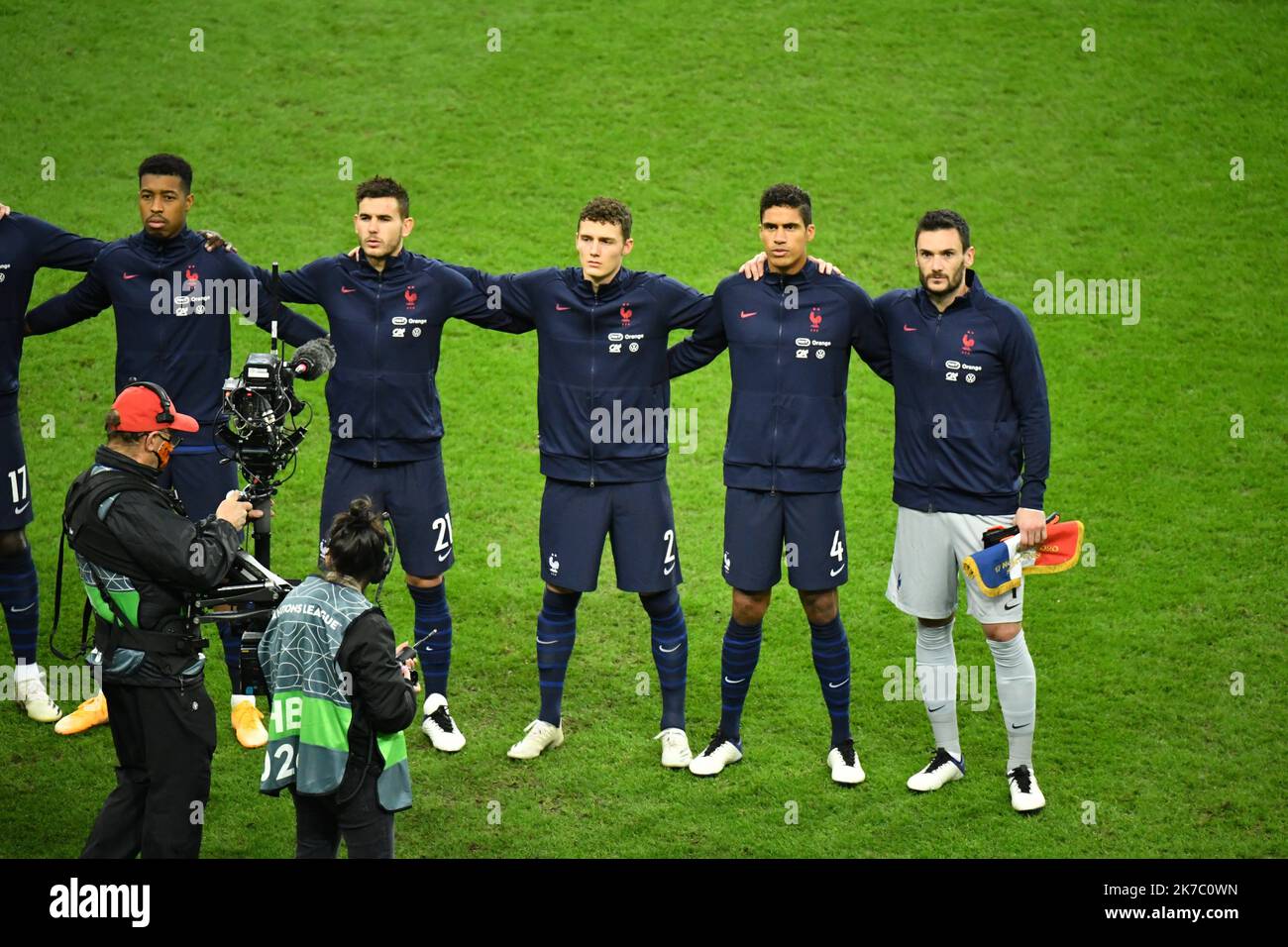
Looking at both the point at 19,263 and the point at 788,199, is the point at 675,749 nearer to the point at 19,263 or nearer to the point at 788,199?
the point at 788,199

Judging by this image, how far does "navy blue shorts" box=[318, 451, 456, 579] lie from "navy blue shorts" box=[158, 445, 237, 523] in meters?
0.59

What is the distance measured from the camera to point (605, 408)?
25.3 feet

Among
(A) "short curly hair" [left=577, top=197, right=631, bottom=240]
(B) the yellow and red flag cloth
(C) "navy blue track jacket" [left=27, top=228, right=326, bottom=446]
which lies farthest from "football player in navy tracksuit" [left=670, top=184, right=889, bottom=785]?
(C) "navy blue track jacket" [left=27, top=228, right=326, bottom=446]

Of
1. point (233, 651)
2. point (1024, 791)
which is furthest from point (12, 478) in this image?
point (1024, 791)

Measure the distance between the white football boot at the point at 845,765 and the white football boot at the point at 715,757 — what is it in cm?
50

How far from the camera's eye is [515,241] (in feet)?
44.4

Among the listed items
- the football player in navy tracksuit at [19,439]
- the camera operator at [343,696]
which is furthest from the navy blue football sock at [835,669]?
the football player in navy tracksuit at [19,439]

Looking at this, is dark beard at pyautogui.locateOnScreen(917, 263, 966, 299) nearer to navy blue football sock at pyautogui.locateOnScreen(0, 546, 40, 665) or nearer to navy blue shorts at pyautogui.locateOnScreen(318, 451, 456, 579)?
navy blue shorts at pyautogui.locateOnScreen(318, 451, 456, 579)

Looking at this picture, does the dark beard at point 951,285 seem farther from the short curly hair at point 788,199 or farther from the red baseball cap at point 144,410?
the red baseball cap at point 144,410

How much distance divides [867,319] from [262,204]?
26.4 ft

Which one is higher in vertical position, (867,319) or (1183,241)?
(1183,241)

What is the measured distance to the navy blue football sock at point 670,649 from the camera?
7.95 metres

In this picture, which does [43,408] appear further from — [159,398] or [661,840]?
[661,840]
